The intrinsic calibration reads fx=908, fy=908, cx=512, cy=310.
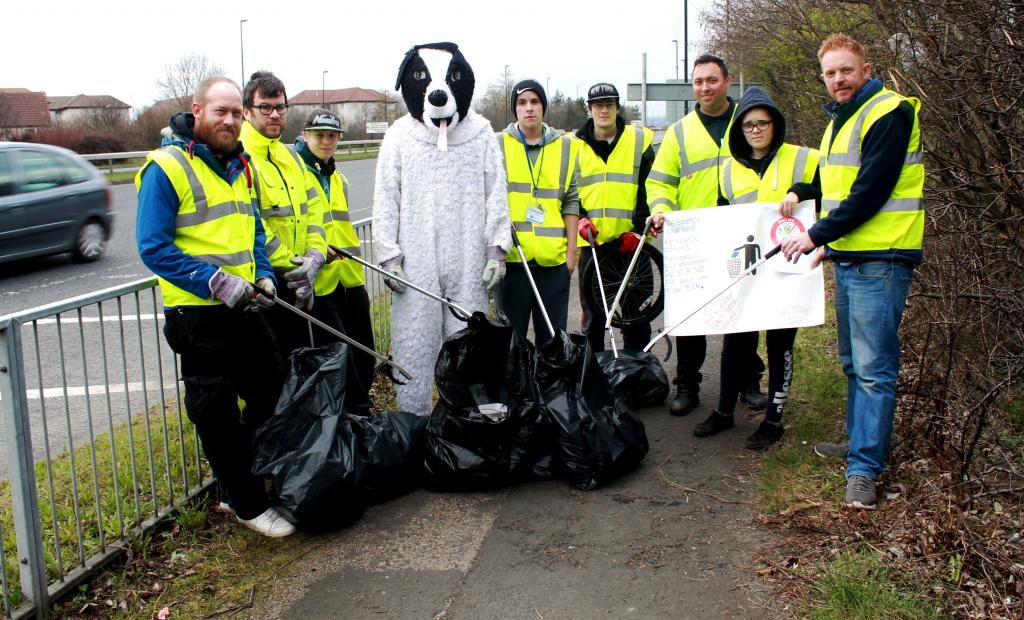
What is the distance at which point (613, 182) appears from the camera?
5797 mm

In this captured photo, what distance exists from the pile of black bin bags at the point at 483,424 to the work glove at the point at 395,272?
1.71ft

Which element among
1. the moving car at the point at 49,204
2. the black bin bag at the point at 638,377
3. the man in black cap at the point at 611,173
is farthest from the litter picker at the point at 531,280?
the moving car at the point at 49,204

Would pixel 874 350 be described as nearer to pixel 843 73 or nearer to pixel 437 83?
pixel 843 73

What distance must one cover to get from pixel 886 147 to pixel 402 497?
269cm

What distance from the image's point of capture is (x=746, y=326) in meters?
4.82

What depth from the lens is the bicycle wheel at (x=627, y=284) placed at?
602cm

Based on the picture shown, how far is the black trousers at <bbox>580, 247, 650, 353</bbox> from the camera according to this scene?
20.0 ft

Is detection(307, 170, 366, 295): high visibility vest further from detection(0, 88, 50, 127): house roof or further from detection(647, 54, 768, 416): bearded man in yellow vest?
detection(0, 88, 50, 127): house roof

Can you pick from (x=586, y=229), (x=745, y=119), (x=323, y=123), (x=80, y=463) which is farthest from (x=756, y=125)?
(x=80, y=463)

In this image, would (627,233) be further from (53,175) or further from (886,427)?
(53,175)

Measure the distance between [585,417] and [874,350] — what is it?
4.45 feet

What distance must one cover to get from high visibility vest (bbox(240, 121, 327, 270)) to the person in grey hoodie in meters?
2.27

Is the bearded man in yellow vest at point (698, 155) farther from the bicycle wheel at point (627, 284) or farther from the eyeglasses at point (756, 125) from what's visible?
the bicycle wheel at point (627, 284)

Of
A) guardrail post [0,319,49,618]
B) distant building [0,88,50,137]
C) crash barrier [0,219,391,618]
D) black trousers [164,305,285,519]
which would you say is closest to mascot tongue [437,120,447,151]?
black trousers [164,305,285,519]
